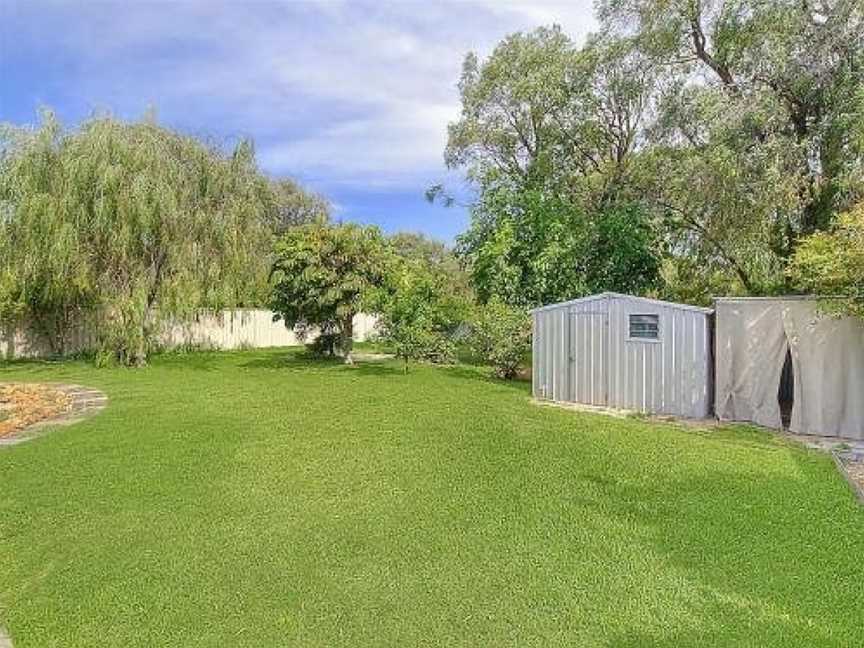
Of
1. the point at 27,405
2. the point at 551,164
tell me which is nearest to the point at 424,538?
the point at 27,405

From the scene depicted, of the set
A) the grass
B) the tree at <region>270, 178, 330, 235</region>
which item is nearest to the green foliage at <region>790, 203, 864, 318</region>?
the grass

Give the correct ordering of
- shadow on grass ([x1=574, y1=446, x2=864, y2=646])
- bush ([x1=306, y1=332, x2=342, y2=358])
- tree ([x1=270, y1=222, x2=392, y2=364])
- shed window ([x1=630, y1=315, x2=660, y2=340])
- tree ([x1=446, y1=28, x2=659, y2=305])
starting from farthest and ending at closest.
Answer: bush ([x1=306, y1=332, x2=342, y2=358]), tree ([x1=270, y1=222, x2=392, y2=364]), tree ([x1=446, y1=28, x2=659, y2=305]), shed window ([x1=630, y1=315, x2=660, y2=340]), shadow on grass ([x1=574, y1=446, x2=864, y2=646])

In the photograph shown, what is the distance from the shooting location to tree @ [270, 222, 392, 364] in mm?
16500

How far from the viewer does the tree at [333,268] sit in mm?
16500

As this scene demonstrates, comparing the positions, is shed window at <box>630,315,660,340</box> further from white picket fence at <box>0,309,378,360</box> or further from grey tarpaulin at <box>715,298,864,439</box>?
white picket fence at <box>0,309,378,360</box>

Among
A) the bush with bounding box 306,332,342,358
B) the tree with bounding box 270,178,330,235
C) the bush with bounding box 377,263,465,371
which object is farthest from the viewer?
the tree with bounding box 270,178,330,235

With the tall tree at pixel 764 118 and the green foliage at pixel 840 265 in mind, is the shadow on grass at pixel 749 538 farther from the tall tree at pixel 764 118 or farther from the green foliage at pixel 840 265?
the tall tree at pixel 764 118

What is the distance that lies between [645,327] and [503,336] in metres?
4.42

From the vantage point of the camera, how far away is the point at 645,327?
33.7ft

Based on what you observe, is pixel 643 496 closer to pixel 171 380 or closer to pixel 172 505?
pixel 172 505

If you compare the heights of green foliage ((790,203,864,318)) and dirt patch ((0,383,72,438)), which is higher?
green foliage ((790,203,864,318))

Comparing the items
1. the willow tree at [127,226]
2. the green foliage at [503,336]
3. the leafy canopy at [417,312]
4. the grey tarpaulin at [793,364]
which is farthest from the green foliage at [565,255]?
the grey tarpaulin at [793,364]

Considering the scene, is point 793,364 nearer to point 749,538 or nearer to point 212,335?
point 749,538

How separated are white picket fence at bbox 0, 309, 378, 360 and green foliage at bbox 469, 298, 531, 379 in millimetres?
3623
